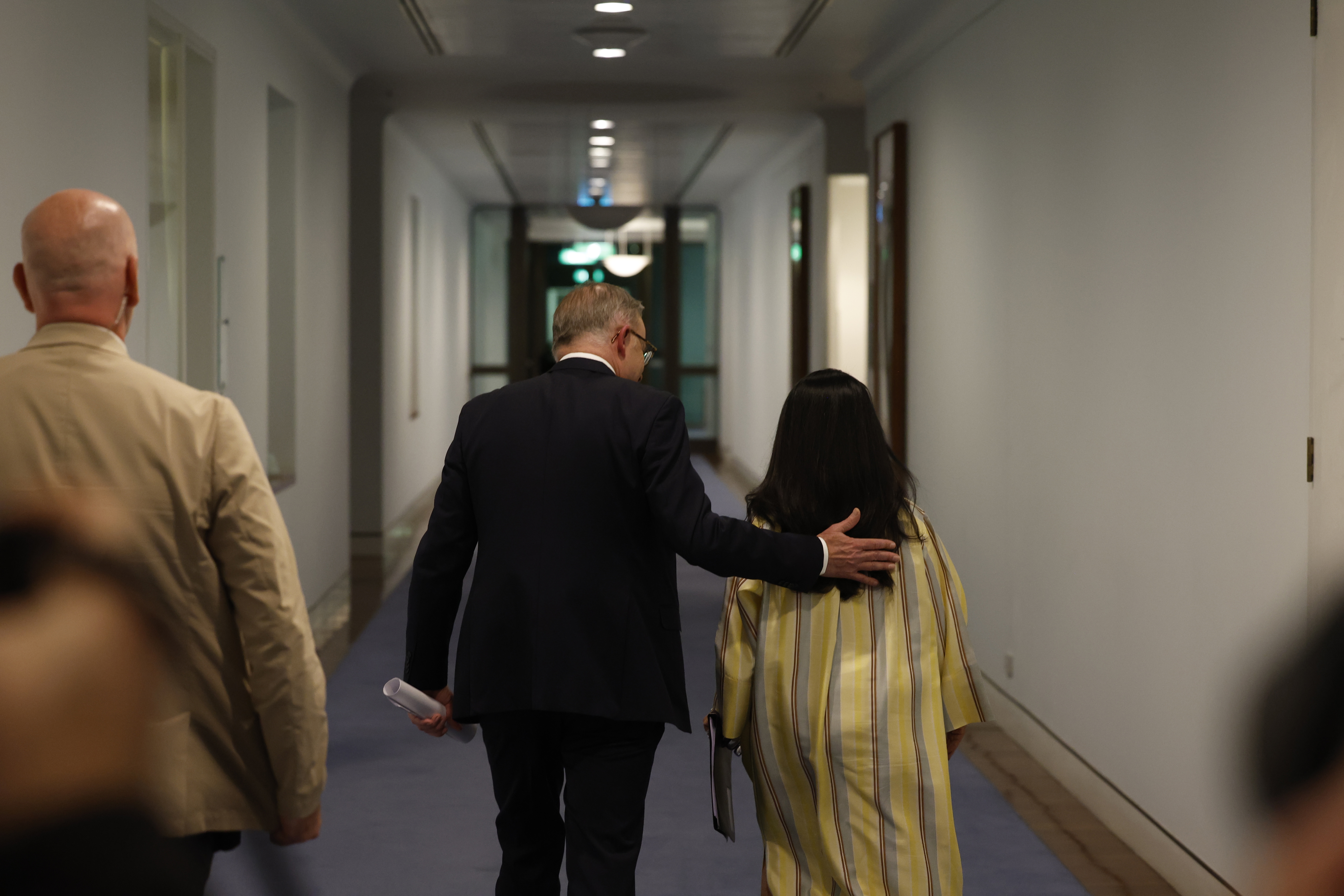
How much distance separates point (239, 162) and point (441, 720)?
418cm

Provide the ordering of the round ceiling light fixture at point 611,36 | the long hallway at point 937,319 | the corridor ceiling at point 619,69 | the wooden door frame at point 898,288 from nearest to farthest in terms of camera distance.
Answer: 1. the long hallway at point 937,319
2. the corridor ceiling at point 619,69
3. the round ceiling light fixture at point 611,36
4. the wooden door frame at point 898,288

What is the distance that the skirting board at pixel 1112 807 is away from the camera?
3652mm

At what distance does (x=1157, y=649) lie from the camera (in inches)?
155

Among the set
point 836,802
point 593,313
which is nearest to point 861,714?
point 836,802

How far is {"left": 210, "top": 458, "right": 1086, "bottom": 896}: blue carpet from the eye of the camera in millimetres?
3822

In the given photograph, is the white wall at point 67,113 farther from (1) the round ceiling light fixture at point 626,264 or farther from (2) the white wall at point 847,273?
(1) the round ceiling light fixture at point 626,264

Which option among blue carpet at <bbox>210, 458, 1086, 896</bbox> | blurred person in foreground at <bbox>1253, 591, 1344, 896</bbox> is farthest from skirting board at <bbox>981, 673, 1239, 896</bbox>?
blurred person in foreground at <bbox>1253, 591, 1344, 896</bbox>

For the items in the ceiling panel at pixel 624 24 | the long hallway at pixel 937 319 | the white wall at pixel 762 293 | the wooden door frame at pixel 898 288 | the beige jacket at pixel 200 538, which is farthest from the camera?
the white wall at pixel 762 293

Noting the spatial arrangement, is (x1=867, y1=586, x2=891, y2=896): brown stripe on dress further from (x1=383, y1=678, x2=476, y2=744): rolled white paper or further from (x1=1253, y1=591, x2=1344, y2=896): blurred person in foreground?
(x1=1253, y1=591, x2=1344, y2=896): blurred person in foreground

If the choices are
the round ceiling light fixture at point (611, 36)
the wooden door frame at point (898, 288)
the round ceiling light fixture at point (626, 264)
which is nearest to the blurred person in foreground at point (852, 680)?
the wooden door frame at point (898, 288)

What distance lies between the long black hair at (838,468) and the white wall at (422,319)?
18.4 feet

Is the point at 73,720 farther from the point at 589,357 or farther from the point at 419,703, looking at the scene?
the point at 589,357

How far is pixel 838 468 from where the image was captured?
2598mm

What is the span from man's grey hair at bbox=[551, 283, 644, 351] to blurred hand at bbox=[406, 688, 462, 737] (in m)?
0.79
